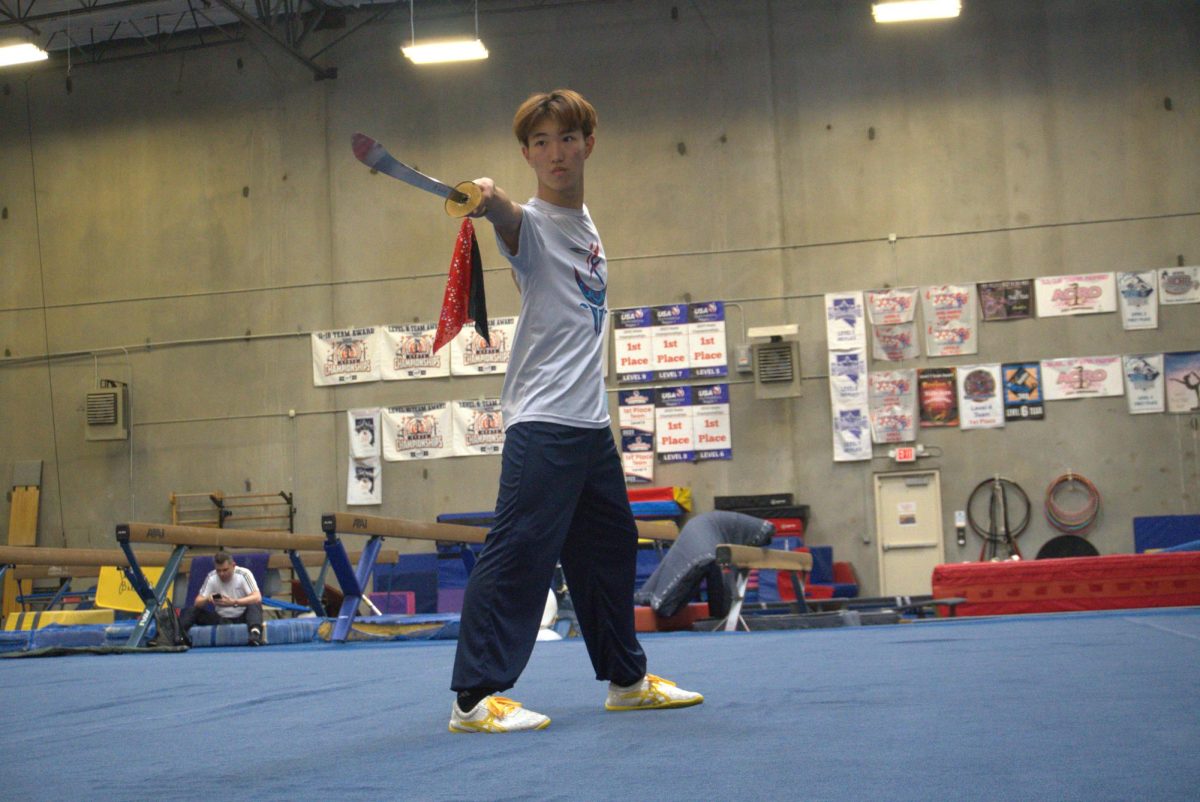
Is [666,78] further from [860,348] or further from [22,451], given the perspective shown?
[22,451]

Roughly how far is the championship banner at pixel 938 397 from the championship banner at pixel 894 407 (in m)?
0.10

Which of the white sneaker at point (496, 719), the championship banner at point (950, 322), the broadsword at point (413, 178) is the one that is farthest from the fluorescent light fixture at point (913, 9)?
the white sneaker at point (496, 719)

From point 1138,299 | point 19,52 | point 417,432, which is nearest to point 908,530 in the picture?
point 1138,299

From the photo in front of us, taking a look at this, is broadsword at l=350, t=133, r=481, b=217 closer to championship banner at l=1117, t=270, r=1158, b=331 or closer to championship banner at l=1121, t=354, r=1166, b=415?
championship banner at l=1121, t=354, r=1166, b=415

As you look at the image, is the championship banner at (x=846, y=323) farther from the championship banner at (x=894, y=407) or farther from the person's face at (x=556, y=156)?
the person's face at (x=556, y=156)

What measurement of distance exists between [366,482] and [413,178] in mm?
13397

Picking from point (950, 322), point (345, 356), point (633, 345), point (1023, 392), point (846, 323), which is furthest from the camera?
point (345, 356)

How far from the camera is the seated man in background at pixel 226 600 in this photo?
10.1m

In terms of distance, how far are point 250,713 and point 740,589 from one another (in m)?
5.84

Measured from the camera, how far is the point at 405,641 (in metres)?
8.25

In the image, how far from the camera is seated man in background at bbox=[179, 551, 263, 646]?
33.2 feet

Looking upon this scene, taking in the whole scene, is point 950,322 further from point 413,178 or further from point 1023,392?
point 413,178

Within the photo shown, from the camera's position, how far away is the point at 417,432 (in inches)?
609

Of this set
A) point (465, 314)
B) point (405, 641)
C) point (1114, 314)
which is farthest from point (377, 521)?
point (1114, 314)
